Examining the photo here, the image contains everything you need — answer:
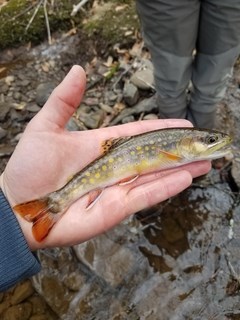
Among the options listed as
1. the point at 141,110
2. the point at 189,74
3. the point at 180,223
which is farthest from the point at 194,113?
the point at 180,223

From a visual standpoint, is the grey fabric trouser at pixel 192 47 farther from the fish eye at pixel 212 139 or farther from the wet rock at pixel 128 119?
the fish eye at pixel 212 139

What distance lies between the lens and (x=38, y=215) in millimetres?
3424

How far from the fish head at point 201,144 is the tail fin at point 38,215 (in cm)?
120

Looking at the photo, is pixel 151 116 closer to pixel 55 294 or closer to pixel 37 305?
pixel 55 294

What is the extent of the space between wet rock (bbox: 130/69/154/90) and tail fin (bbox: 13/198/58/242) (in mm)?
3009

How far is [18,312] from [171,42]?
9.94 feet

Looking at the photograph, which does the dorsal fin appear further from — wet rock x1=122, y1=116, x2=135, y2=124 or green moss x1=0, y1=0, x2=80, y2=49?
green moss x1=0, y1=0, x2=80, y2=49

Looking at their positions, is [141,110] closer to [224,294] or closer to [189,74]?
[189,74]

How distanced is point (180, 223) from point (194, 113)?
1.27 meters

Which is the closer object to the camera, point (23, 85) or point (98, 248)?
point (98, 248)

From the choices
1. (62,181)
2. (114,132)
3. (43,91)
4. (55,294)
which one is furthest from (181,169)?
(43,91)

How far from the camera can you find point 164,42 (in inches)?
174

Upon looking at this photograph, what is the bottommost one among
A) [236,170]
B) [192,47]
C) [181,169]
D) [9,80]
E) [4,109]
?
[236,170]

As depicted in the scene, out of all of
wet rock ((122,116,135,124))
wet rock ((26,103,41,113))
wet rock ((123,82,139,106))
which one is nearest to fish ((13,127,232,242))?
wet rock ((122,116,135,124))
